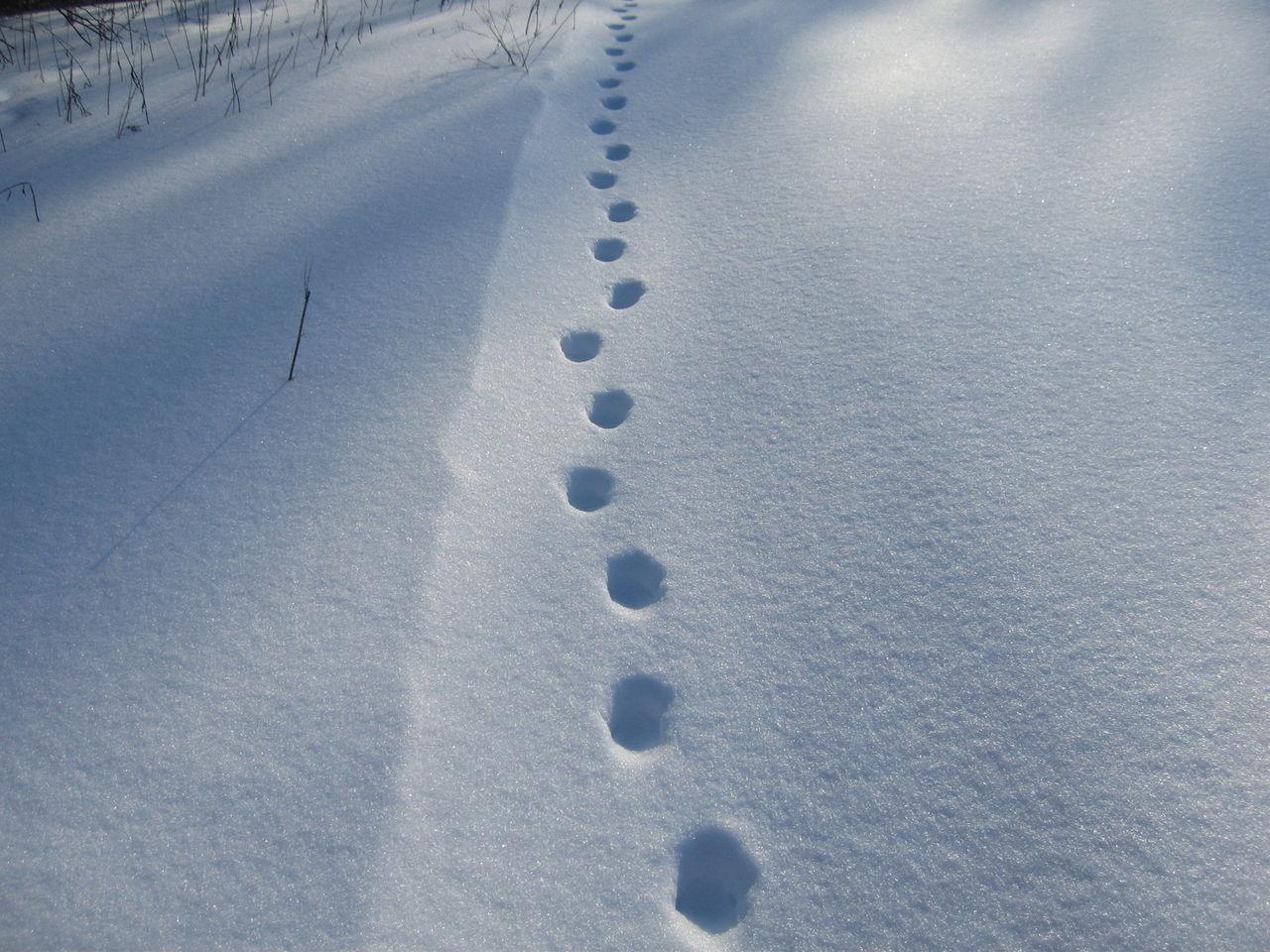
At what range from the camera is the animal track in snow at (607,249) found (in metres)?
1.83

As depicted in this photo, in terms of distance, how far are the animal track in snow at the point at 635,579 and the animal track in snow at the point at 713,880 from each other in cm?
36

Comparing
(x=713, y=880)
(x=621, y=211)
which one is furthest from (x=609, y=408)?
(x=713, y=880)

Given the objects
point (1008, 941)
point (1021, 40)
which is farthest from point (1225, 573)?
point (1021, 40)

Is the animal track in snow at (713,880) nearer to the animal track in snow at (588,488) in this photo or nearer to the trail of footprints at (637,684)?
the trail of footprints at (637,684)

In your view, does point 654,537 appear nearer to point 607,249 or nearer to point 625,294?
point 625,294

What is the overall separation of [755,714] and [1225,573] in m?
0.71

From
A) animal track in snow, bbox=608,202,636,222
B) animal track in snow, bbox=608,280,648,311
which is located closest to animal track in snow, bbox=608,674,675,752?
animal track in snow, bbox=608,280,648,311

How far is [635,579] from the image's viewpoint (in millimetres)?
1192

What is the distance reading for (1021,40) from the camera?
7.85 ft

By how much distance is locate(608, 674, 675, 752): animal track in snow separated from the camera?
1.01 meters

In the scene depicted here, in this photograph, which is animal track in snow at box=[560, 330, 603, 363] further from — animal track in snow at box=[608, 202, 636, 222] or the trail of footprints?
animal track in snow at box=[608, 202, 636, 222]

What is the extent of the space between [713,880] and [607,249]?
4.73 feet

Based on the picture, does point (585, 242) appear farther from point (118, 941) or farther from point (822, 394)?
point (118, 941)

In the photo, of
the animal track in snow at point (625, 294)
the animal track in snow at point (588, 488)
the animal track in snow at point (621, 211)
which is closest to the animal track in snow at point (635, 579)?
the animal track in snow at point (588, 488)
